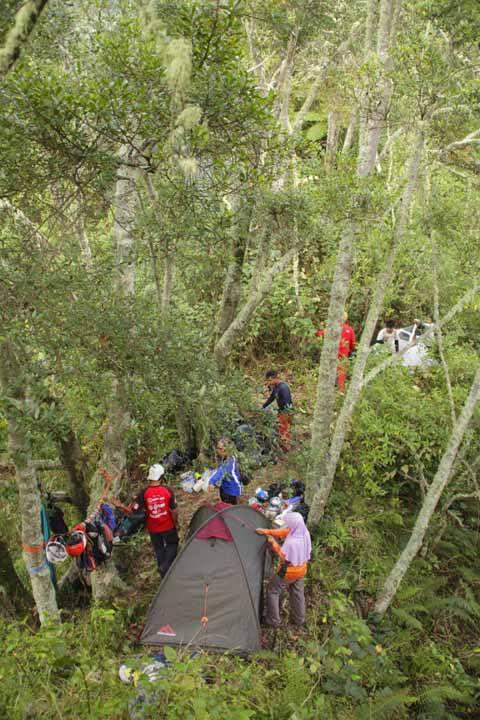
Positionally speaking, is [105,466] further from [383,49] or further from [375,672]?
[383,49]

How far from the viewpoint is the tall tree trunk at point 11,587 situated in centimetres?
573

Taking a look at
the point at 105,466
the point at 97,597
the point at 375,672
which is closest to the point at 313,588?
the point at 375,672

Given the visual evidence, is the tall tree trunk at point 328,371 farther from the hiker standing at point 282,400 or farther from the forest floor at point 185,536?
the hiker standing at point 282,400

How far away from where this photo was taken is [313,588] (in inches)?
277

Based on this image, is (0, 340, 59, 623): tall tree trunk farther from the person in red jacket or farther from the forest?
the person in red jacket

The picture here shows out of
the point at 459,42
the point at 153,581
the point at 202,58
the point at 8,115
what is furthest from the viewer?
the point at 153,581

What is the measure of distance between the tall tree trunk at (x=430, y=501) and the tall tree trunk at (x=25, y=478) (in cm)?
439

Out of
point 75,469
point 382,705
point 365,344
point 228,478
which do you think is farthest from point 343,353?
point 382,705

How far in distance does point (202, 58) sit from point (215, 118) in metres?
0.49

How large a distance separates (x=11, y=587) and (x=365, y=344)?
17.5 ft

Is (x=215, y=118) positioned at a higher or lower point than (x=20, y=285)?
higher

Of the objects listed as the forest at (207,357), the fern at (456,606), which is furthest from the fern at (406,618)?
the fern at (456,606)

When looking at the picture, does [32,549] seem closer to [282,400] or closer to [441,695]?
[282,400]

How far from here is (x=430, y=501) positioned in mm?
6449
